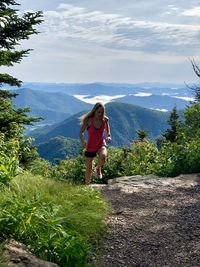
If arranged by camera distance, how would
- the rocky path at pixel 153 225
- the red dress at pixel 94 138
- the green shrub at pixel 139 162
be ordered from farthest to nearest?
the green shrub at pixel 139 162 → the red dress at pixel 94 138 → the rocky path at pixel 153 225

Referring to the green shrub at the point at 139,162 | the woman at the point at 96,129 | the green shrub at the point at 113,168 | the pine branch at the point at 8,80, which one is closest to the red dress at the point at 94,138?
the woman at the point at 96,129

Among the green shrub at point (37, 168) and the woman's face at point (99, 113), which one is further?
the green shrub at point (37, 168)

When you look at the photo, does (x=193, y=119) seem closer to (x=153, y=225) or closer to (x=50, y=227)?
(x=153, y=225)

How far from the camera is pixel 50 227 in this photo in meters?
5.16

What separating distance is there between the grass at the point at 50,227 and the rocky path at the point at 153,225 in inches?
14.4

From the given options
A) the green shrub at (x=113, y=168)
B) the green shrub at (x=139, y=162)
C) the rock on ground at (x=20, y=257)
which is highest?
the rock on ground at (x=20, y=257)

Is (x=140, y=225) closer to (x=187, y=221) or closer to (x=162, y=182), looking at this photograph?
(x=187, y=221)

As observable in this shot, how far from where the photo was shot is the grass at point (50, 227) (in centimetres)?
495

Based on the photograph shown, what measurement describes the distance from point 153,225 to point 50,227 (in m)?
2.40

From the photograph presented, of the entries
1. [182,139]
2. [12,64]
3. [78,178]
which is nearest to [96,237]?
[182,139]

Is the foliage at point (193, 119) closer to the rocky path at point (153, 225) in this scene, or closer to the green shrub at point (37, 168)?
the rocky path at point (153, 225)

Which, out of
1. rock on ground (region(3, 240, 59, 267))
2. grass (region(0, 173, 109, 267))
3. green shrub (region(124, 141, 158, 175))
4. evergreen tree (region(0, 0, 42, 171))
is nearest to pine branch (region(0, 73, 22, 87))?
evergreen tree (region(0, 0, 42, 171))

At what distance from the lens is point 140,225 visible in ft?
23.1

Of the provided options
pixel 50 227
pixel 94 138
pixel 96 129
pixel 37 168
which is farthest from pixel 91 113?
pixel 37 168
